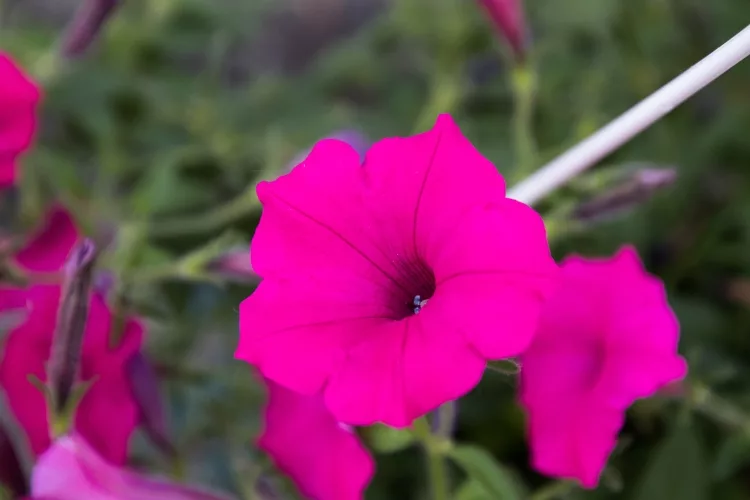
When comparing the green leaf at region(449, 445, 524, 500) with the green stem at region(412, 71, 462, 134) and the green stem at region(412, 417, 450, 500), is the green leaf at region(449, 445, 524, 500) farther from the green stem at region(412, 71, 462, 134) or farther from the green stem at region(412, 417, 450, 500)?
the green stem at region(412, 71, 462, 134)

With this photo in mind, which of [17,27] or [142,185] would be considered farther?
[17,27]

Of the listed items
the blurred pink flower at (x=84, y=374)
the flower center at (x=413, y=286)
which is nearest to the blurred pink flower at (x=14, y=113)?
the blurred pink flower at (x=84, y=374)

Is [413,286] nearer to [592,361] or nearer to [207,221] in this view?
[592,361]

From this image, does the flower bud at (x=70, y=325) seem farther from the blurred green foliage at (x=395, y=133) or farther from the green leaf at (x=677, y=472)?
the green leaf at (x=677, y=472)

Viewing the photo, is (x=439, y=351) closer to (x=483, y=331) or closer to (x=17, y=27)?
(x=483, y=331)

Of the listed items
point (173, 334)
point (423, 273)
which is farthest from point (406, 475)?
point (423, 273)

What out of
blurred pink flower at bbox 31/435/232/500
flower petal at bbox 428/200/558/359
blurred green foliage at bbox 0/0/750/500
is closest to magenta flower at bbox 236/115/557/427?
flower petal at bbox 428/200/558/359
